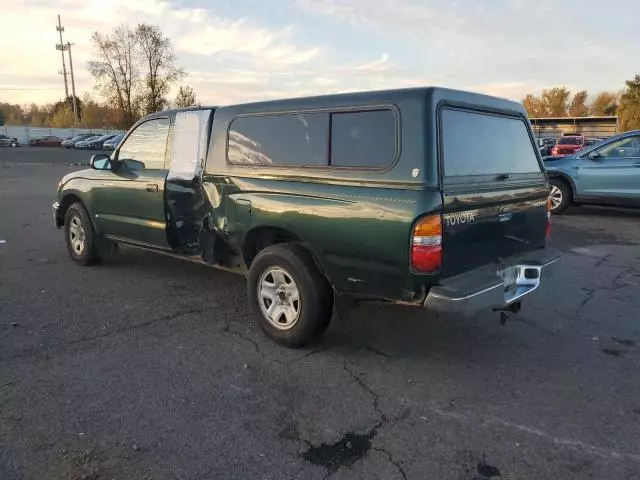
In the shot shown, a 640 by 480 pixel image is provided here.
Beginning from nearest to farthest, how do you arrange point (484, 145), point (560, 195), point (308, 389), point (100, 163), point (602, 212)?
Result: point (308, 389) < point (484, 145) < point (100, 163) < point (560, 195) < point (602, 212)

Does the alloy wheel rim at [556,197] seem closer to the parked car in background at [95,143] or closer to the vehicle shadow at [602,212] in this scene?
the vehicle shadow at [602,212]

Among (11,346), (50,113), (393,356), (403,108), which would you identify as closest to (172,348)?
(11,346)

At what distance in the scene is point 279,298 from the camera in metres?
4.34

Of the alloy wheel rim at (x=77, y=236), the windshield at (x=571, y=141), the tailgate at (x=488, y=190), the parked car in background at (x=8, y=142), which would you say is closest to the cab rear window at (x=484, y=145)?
the tailgate at (x=488, y=190)

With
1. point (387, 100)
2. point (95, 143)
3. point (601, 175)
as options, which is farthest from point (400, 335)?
point (95, 143)

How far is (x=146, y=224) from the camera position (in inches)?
225

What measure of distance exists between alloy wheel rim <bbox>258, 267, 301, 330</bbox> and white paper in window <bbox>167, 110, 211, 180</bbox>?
1.39 metres

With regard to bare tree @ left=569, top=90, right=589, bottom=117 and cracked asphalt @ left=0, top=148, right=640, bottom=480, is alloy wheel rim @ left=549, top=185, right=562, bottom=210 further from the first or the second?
bare tree @ left=569, top=90, right=589, bottom=117

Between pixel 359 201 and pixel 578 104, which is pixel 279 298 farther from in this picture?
pixel 578 104

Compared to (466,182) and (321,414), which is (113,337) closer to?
(321,414)

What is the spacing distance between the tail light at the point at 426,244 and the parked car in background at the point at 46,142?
62642mm

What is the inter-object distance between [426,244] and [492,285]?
2.12 feet

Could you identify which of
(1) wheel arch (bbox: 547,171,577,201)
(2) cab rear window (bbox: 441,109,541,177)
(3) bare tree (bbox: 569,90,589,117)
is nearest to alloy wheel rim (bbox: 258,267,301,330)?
(2) cab rear window (bbox: 441,109,541,177)

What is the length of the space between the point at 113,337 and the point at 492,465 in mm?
3114
